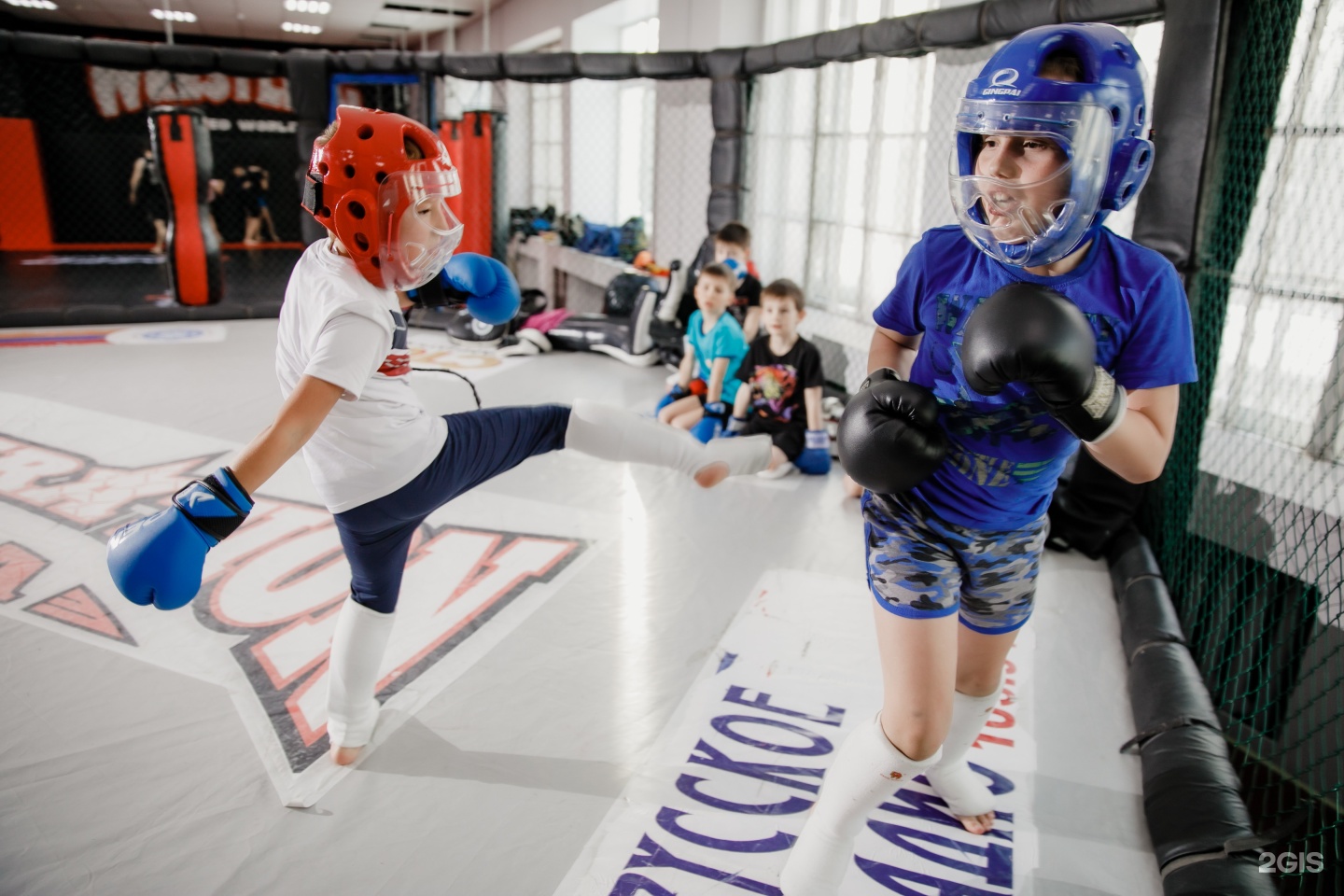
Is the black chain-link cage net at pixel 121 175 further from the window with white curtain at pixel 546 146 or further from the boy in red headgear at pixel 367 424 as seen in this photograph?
the boy in red headgear at pixel 367 424

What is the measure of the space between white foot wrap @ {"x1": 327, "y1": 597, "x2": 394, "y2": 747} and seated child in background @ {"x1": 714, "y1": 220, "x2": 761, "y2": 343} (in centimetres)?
278

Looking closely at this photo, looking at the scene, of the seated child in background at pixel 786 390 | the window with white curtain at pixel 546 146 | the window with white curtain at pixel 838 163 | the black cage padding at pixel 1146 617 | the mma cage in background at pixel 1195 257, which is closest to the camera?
the mma cage in background at pixel 1195 257

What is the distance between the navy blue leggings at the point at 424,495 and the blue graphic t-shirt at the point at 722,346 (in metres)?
2.02

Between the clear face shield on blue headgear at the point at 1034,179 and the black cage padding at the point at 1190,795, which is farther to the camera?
the black cage padding at the point at 1190,795

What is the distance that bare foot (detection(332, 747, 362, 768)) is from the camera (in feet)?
5.27

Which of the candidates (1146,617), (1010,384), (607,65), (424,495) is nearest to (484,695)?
(424,495)

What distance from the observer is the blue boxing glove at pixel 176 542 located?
1026 millimetres

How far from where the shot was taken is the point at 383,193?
50.3 inches

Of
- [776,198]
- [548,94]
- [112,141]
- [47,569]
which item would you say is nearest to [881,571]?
[47,569]

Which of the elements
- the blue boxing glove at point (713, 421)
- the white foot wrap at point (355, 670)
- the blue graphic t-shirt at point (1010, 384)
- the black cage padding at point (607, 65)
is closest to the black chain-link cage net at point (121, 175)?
the black cage padding at point (607, 65)

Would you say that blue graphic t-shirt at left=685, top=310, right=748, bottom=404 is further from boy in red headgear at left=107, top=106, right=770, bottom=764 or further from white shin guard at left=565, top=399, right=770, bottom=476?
boy in red headgear at left=107, top=106, right=770, bottom=764

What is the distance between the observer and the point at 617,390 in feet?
14.7

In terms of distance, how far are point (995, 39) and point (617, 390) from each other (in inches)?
94.3

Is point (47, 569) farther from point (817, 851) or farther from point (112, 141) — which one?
point (112, 141)
